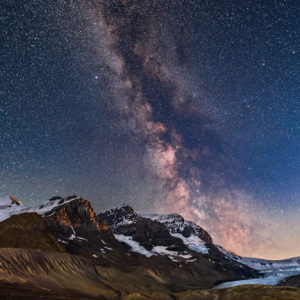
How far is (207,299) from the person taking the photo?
45.2 metres

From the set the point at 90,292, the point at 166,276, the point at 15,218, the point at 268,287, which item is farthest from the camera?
the point at 166,276

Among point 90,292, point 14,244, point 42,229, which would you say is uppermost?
point 42,229

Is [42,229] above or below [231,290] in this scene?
above

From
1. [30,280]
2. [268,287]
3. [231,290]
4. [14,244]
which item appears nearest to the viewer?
[268,287]

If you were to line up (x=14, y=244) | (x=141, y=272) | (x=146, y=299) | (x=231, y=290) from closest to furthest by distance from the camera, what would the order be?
(x=231, y=290)
(x=146, y=299)
(x=14, y=244)
(x=141, y=272)

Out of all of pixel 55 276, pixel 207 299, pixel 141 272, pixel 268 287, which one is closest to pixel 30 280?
pixel 55 276

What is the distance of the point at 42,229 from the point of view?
128000 millimetres

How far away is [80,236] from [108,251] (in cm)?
2470

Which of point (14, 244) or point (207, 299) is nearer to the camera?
point (207, 299)

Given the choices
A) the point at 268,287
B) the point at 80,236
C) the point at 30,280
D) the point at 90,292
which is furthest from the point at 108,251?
the point at 268,287

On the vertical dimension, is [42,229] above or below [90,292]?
above

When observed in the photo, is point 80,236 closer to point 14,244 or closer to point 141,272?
point 141,272

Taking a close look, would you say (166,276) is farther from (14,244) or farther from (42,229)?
(14,244)

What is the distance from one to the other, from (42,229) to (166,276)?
10680cm
